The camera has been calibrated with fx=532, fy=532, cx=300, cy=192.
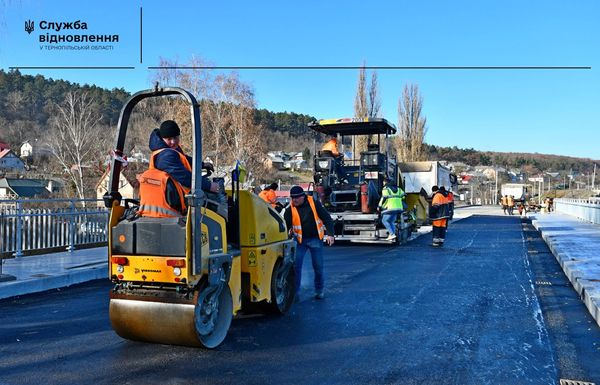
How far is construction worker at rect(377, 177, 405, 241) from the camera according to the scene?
14.2 metres

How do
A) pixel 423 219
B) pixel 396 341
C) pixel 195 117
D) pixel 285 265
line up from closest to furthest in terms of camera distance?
pixel 195 117
pixel 396 341
pixel 285 265
pixel 423 219

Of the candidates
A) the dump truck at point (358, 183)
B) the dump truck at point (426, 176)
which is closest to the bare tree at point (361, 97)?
the dump truck at point (426, 176)

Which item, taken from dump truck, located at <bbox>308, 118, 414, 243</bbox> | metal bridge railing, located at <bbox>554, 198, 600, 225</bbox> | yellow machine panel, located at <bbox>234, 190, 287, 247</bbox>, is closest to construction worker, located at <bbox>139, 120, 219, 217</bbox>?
yellow machine panel, located at <bbox>234, 190, 287, 247</bbox>

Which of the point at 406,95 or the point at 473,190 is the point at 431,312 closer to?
the point at 406,95

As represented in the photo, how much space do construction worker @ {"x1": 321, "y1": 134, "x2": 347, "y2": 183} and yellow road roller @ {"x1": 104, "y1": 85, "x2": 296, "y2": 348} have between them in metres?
9.61

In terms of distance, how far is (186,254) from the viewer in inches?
177

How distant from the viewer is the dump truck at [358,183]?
1442cm

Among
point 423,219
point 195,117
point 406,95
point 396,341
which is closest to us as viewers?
point 195,117

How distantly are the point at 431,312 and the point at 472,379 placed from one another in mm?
2373

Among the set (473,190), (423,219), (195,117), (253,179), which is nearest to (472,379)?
(195,117)

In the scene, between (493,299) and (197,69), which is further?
(197,69)

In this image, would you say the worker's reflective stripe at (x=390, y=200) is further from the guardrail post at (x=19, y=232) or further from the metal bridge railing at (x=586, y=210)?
the metal bridge railing at (x=586, y=210)

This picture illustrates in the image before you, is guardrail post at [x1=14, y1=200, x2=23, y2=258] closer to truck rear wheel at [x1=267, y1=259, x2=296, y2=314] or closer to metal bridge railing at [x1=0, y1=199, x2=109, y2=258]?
metal bridge railing at [x1=0, y1=199, x2=109, y2=258]

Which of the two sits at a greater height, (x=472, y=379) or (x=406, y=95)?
(x=406, y=95)
